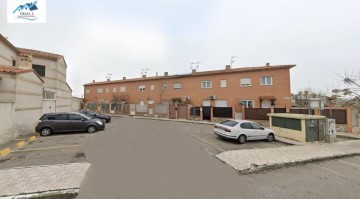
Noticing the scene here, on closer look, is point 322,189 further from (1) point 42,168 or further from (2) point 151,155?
(1) point 42,168

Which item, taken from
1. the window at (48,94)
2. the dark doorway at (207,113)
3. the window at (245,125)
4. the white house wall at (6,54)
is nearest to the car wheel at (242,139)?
Result: the window at (245,125)

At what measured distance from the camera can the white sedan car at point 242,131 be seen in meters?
11.0

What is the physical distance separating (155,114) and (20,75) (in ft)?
64.2

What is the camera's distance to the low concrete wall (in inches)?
375

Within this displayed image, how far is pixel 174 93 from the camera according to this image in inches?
1227

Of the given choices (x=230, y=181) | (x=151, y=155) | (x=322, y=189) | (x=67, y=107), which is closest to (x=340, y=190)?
(x=322, y=189)

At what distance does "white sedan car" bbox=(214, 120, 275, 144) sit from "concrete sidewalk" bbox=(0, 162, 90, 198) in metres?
8.05

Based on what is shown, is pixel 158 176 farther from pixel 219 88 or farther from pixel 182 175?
pixel 219 88

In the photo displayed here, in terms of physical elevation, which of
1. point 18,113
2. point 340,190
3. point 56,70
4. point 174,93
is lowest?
point 340,190

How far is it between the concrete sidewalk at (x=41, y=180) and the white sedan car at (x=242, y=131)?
8052 mm

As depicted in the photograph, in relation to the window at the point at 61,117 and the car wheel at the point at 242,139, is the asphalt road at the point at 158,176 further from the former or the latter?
the window at the point at 61,117

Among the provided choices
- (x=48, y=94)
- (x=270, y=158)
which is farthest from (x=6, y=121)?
(x=270, y=158)

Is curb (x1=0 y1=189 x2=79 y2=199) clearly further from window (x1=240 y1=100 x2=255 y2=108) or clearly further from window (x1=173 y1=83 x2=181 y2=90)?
window (x1=173 y1=83 x2=181 y2=90)

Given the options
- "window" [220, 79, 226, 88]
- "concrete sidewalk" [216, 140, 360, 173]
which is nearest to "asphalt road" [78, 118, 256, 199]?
"concrete sidewalk" [216, 140, 360, 173]
